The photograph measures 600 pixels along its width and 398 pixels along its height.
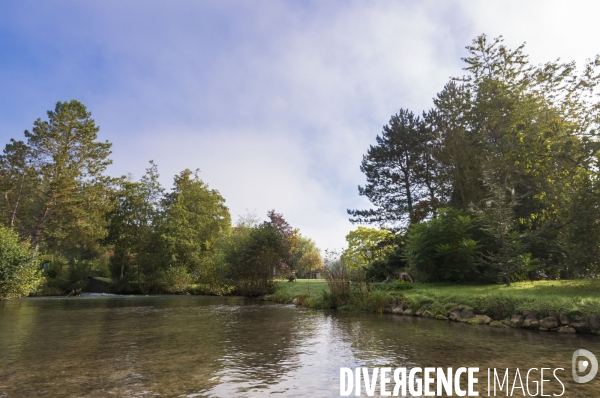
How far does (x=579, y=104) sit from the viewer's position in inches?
700

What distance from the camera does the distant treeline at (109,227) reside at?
26328 millimetres

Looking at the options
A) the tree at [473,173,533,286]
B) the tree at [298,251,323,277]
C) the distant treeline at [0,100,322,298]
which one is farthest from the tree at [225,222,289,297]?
the tree at [298,251,323,277]

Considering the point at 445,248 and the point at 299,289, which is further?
the point at 299,289

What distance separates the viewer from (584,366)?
6.28 m

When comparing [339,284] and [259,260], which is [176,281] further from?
[339,284]

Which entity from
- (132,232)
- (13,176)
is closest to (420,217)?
(132,232)

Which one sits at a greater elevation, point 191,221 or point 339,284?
point 191,221

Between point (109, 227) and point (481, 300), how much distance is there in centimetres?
3523

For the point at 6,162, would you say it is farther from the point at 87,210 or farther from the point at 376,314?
the point at 376,314

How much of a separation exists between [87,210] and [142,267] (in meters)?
7.36

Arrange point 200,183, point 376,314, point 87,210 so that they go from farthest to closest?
1. point 200,183
2. point 87,210
3. point 376,314

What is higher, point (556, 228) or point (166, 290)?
point (556, 228)

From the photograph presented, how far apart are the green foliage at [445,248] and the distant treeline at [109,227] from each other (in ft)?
34.5

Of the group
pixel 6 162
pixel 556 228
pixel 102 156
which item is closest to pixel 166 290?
pixel 102 156
